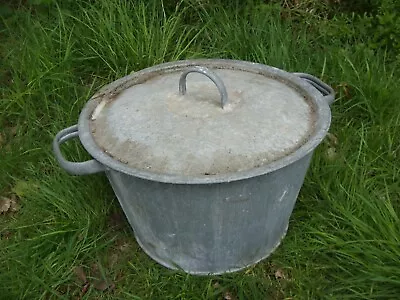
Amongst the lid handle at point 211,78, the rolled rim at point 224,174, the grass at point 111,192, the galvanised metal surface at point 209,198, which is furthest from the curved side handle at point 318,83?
→ the lid handle at point 211,78

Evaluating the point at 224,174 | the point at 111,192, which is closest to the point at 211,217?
the point at 224,174

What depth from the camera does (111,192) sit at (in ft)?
9.12

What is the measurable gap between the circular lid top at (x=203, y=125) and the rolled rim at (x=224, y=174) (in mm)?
31

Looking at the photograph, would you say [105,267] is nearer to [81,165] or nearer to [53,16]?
[81,165]

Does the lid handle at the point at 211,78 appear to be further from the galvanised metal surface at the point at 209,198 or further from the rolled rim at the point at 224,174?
the rolled rim at the point at 224,174

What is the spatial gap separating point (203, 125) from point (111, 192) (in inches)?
36.9

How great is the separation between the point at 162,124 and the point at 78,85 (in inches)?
58.3

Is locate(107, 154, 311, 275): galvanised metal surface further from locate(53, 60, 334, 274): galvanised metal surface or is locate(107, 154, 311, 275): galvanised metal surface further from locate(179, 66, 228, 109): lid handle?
locate(179, 66, 228, 109): lid handle

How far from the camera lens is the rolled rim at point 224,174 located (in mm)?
1868

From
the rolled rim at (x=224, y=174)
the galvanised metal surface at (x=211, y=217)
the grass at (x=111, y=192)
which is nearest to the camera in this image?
the rolled rim at (x=224, y=174)

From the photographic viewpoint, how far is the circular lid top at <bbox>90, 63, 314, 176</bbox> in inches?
76.9

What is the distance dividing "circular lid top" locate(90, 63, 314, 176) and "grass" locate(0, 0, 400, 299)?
607mm

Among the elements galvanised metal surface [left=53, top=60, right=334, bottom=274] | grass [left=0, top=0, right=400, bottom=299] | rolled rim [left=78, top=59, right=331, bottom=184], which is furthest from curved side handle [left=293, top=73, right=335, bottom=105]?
grass [left=0, top=0, right=400, bottom=299]

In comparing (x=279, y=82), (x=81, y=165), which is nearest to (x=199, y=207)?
(x=81, y=165)
